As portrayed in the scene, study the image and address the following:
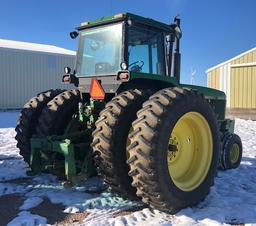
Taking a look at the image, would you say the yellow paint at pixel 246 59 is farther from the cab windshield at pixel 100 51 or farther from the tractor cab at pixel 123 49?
the cab windshield at pixel 100 51

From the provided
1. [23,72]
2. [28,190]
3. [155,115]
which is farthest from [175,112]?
[23,72]

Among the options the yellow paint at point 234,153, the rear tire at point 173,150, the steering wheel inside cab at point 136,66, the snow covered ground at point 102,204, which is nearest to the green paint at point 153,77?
the steering wheel inside cab at point 136,66

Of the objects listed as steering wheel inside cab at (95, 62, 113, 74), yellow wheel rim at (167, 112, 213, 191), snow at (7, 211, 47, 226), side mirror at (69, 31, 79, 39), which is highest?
side mirror at (69, 31, 79, 39)

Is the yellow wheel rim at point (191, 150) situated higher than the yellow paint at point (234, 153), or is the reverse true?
the yellow wheel rim at point (191, 150)

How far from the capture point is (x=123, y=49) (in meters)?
5.67

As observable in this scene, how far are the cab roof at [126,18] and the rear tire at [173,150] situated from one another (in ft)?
4.62

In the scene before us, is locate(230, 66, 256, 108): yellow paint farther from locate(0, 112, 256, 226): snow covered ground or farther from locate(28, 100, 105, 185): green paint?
locate(28, 100, 105, 185): green paint

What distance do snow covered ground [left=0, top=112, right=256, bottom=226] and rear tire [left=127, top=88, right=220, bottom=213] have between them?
0.73 ft

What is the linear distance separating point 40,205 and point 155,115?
1833 mm

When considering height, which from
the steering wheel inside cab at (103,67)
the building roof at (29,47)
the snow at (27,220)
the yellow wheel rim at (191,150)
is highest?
the building roof at (29,47)

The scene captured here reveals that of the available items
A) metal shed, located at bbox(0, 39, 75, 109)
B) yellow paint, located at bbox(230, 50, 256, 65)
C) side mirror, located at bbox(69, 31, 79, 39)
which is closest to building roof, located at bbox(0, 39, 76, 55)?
metal shed, located at bbox(0, 39, 75, 109)

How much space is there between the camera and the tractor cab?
5.70m

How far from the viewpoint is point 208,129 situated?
5.43 meters

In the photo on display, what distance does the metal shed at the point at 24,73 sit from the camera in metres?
23.6
